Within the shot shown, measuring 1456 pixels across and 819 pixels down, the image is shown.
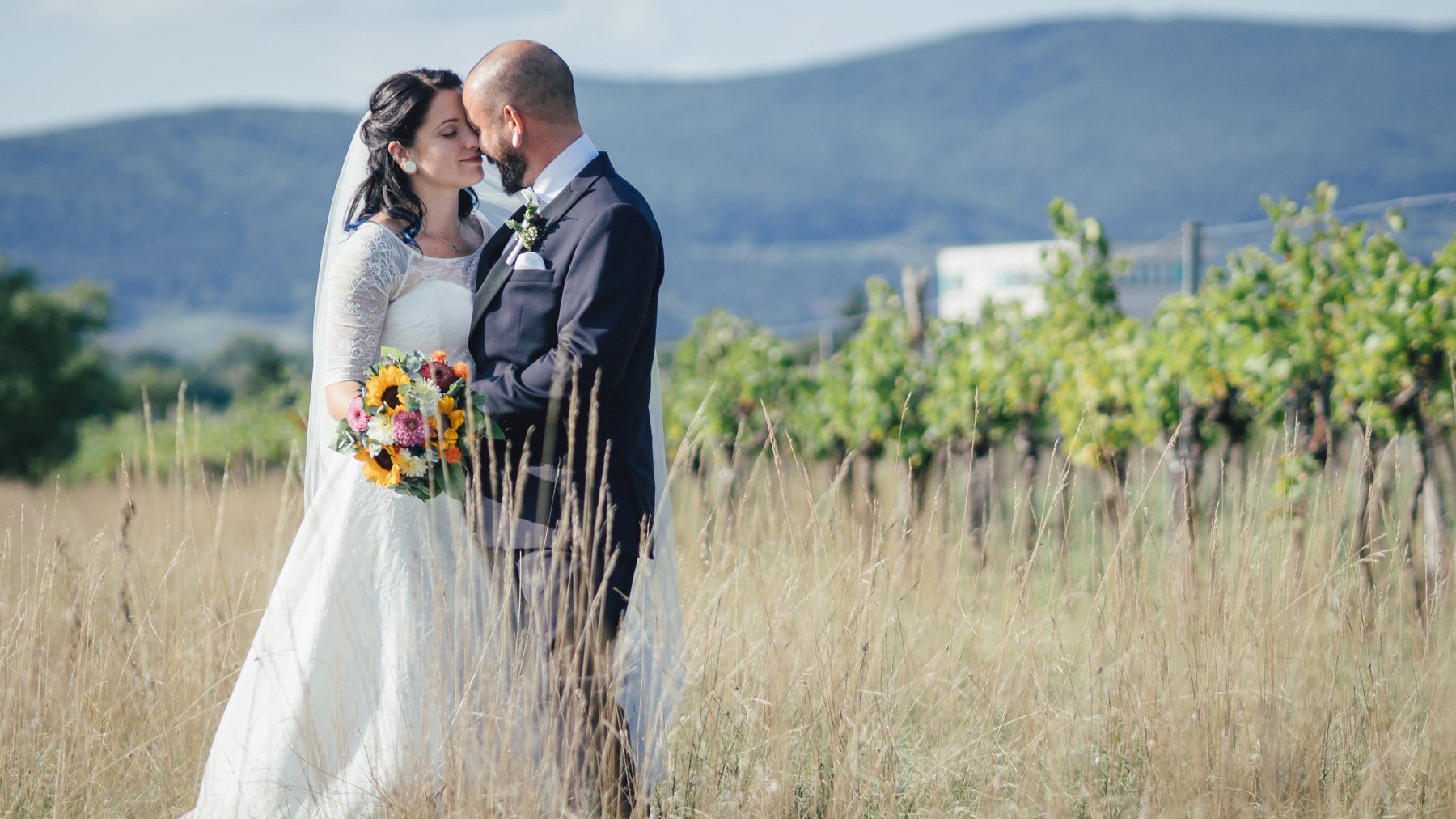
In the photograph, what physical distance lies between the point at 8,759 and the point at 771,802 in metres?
1.98

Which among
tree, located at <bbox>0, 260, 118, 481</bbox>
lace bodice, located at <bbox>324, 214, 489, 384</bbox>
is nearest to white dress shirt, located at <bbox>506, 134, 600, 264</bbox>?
lace bodice, located at <bbox>324, 214, 489, 384</bbox>

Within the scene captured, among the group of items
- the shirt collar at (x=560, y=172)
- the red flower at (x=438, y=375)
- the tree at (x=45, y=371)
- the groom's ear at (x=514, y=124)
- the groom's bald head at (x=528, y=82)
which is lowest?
the tree at (x=45, y=371)

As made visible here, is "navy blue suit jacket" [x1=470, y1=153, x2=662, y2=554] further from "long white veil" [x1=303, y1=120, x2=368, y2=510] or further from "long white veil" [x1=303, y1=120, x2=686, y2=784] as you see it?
"long white veil" [x1=303, y1=120, x2=368, y2=510]

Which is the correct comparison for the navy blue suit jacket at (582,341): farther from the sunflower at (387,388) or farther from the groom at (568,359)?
the sunflower at (387,388)

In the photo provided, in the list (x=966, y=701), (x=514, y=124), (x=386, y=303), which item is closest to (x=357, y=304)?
(x=386, y=303)

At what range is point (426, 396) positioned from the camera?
100 inches

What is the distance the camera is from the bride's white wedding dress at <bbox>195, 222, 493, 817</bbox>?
2.72m

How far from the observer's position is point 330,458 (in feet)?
9.46

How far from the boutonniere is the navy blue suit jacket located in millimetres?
16

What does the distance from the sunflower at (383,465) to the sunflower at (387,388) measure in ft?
0.32

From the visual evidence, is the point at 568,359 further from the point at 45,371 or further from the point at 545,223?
the point at 45,371

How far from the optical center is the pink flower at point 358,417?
260 cm

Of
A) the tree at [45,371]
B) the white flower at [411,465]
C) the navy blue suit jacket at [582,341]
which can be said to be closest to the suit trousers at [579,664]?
the navy blue suit jacket at [582,341]

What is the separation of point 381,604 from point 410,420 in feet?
1.71
